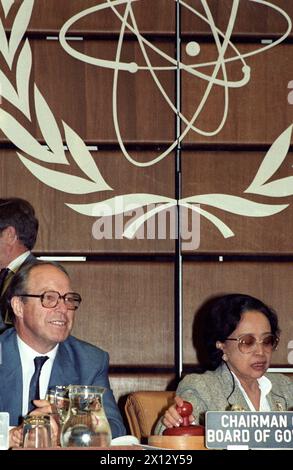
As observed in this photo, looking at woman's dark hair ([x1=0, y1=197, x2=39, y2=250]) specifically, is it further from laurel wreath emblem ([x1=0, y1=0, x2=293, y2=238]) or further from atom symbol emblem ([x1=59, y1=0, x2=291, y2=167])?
atom symbol emblem ([x1=59, y1=0, x2=291, y2=167])

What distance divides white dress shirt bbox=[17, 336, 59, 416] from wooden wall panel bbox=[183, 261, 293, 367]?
962 millimetres

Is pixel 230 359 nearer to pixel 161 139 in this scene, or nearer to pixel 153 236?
pixel 153 236

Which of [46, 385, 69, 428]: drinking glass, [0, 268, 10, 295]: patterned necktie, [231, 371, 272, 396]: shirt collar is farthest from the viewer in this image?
[0, 268, 10, 295]: patterned necktie

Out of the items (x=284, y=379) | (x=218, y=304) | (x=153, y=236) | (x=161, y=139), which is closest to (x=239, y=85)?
(x=161, y=139)

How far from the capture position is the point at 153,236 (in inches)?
164

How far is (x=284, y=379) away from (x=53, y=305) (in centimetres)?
90

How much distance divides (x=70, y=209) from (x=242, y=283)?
31.5 inches

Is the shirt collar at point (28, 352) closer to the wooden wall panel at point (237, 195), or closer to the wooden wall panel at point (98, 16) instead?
the wooden wall panel at point (237, 195)

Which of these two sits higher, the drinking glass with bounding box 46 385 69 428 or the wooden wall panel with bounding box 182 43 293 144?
the wooden wall panel with bounding box 182 43 293 144

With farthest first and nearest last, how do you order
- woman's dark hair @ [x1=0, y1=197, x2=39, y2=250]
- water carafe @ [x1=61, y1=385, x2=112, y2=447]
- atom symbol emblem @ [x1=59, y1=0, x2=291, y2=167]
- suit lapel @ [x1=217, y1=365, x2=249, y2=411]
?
atom symbol emblem @ [x1=59, y1=0, x2=291, y2=167] < woman's dark hair @ [x1=0, y1=197, x2=39, y2=250] < suit lapel @ [x1=217, y1=365, x2=249, y2=411] < water carafe @ [x1=61, y1=385, x2=112, y2=447]

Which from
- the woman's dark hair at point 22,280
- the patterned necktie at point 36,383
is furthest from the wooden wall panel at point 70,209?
the patterned necktie at point 36,383

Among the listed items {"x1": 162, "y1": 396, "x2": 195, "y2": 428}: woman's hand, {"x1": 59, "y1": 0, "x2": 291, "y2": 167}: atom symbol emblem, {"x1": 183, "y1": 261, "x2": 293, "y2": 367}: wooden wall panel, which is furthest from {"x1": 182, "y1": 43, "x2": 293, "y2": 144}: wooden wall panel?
{"x1": 162, "y1": 396, "x2": 195, "y2": 428}: woman's hand

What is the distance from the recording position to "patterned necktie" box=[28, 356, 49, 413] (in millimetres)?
3174
